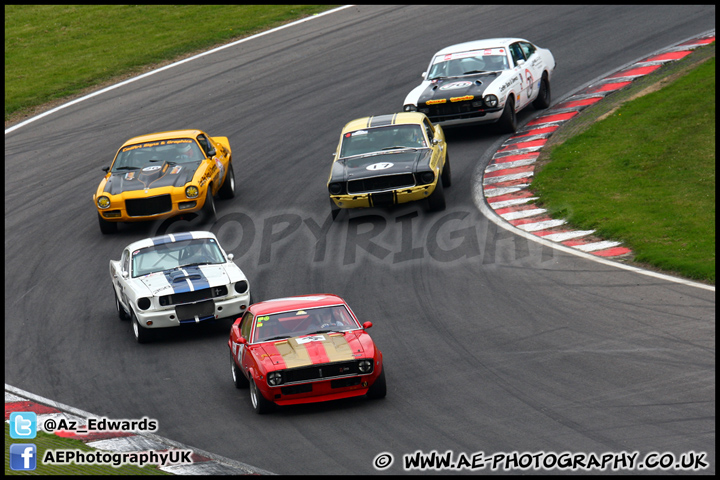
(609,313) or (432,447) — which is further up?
(432,447)

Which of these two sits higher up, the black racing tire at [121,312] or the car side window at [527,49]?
the car side window at [527,49]

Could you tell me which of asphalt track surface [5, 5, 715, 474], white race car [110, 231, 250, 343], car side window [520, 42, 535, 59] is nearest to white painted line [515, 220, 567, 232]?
asphalt track surface [5, 5, 715, 474]

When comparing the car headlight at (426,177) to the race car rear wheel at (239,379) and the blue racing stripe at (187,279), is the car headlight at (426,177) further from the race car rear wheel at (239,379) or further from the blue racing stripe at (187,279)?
the race car rear wheel at (239,379)

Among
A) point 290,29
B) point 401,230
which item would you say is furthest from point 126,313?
point 290,29

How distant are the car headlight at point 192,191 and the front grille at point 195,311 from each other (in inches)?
185

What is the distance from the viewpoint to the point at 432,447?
9.02 metres

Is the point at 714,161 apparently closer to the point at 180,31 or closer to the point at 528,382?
the point at 528,382

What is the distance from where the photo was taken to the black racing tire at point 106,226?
17.5 metres

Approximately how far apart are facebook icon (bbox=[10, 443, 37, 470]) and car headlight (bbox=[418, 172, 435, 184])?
942 centimetres

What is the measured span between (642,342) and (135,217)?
9589mm

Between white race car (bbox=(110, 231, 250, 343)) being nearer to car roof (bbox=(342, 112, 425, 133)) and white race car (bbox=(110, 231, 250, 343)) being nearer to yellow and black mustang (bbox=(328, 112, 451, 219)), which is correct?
yellow and black mustang (bbox=(328, 112, 451, 219))

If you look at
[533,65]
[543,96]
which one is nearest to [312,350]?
[533,65]

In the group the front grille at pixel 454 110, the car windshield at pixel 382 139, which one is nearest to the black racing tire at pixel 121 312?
the car windshield at pixel 382 139

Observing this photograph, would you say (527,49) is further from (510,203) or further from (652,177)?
(510,203)
